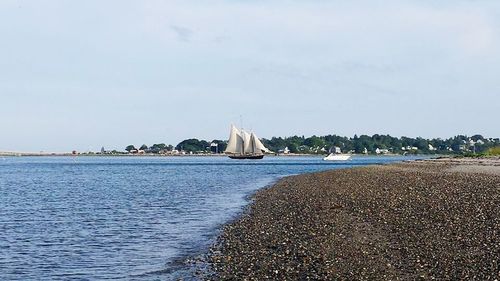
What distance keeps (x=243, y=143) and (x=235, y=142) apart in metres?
3.28

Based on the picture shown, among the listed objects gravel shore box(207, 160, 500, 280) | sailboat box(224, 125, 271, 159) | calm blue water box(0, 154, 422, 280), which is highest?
sailboat box(224, 125, 271, 159)

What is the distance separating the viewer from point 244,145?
194 metres

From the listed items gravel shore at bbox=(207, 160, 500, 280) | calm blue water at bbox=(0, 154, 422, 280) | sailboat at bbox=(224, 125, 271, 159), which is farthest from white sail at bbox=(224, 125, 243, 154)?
gravel shore at bbox=(207, 160, 500, 280)

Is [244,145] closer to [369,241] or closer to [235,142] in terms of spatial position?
[235,142]

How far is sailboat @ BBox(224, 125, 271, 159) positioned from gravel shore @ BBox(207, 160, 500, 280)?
156m

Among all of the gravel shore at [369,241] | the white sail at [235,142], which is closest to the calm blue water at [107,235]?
the gravel shore at [369,241]

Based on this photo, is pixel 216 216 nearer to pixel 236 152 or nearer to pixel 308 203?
pixel 308 203

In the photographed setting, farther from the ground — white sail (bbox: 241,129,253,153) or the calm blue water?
white sail (bbox: 241,129,253,153)

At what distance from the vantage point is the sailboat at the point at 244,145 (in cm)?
18888

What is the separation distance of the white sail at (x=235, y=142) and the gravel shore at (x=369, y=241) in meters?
154

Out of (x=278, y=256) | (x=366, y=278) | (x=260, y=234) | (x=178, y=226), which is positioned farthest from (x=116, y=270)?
(x=178, y=226)

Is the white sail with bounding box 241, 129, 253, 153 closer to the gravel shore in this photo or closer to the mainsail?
the mainsail

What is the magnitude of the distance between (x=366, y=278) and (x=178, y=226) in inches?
611

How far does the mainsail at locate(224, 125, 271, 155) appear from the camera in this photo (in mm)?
188625
